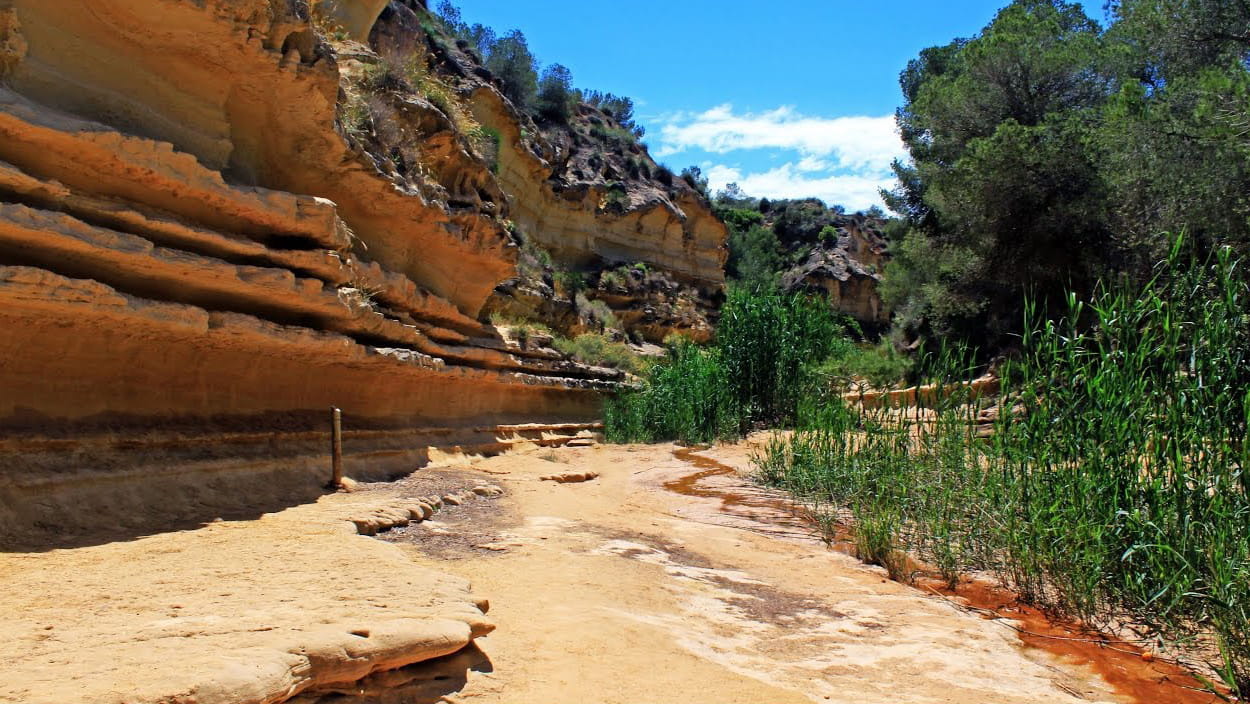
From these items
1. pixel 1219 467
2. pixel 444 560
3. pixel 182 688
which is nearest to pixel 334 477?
pixel 444 560

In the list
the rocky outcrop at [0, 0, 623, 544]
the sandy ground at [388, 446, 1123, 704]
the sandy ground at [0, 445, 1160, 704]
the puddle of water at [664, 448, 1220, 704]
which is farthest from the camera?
the rocky outcrop at [0, 0, 623, 544]

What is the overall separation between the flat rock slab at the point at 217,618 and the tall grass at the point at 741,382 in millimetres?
11829

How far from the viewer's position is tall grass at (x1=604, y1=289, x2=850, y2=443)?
617 inches

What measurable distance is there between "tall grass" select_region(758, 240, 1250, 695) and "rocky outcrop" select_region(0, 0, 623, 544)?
203 inches

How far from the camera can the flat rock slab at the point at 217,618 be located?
202 cm

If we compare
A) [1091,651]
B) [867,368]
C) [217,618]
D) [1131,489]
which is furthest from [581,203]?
[217,618]

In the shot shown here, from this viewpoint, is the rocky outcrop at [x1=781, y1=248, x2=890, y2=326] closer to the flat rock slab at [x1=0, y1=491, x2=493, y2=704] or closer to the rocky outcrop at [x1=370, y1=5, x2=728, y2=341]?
the rocky outcrop at [x1=370, y1=5, x2=728, y2=341]

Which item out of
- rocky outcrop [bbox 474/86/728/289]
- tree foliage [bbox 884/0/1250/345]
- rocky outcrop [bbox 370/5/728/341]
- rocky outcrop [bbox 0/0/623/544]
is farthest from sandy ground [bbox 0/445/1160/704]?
rocky outcrop [bbox 474/86/728/289]

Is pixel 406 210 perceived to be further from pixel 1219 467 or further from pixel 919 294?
pixel 919 294

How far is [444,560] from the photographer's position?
4.46m

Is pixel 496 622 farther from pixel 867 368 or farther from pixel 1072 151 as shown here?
pixel 867 368

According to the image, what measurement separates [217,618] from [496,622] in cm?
111

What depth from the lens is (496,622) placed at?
129 inches

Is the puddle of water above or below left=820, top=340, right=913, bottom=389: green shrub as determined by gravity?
below
